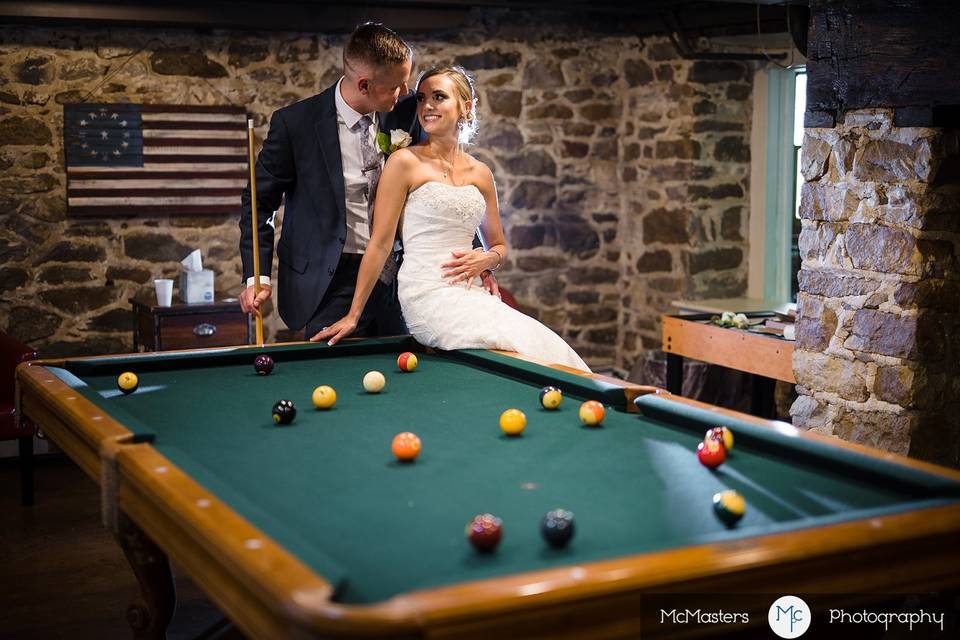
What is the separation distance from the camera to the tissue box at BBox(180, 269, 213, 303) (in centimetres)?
610

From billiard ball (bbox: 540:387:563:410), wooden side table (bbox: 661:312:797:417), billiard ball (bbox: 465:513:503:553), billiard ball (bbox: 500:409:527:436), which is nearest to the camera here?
billiard ball (bbox: 465:513:503:553)

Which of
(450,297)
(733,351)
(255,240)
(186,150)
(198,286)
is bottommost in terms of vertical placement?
(733,351)

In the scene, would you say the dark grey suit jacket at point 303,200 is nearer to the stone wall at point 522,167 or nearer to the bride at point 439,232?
the bride at point 439,232

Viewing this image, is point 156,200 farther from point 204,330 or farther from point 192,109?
point 204,330

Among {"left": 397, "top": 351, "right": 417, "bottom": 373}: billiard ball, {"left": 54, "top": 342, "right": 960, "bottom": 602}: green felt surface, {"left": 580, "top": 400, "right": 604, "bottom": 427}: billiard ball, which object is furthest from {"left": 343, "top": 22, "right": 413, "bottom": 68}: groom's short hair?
{"left": 580, "top": 400, "right": 604, "bottom": 427}: billiard ball

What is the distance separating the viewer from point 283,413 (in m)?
2.62

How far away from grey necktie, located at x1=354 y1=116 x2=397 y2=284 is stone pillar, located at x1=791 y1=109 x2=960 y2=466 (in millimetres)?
1727

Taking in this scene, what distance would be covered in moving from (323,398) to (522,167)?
15.1 feet

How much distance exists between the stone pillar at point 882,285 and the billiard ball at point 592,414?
1901 millimetres

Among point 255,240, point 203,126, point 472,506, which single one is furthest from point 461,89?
point 203,126

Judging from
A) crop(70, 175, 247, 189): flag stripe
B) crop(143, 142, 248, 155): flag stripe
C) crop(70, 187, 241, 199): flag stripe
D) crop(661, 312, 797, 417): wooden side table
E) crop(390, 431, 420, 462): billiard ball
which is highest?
crop(143, 142, 248, 155): flag stripe

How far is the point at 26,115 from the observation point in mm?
5965

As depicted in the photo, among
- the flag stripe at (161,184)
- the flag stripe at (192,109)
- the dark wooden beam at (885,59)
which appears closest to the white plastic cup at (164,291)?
the flag stripe at (161,184)

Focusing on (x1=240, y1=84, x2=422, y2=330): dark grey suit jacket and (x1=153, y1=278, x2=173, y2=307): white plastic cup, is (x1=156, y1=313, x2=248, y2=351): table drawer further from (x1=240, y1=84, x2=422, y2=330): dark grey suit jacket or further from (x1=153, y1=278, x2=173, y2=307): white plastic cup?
(x1=240, y1=84, x2=422, y2=330): dark grey suit jacket
